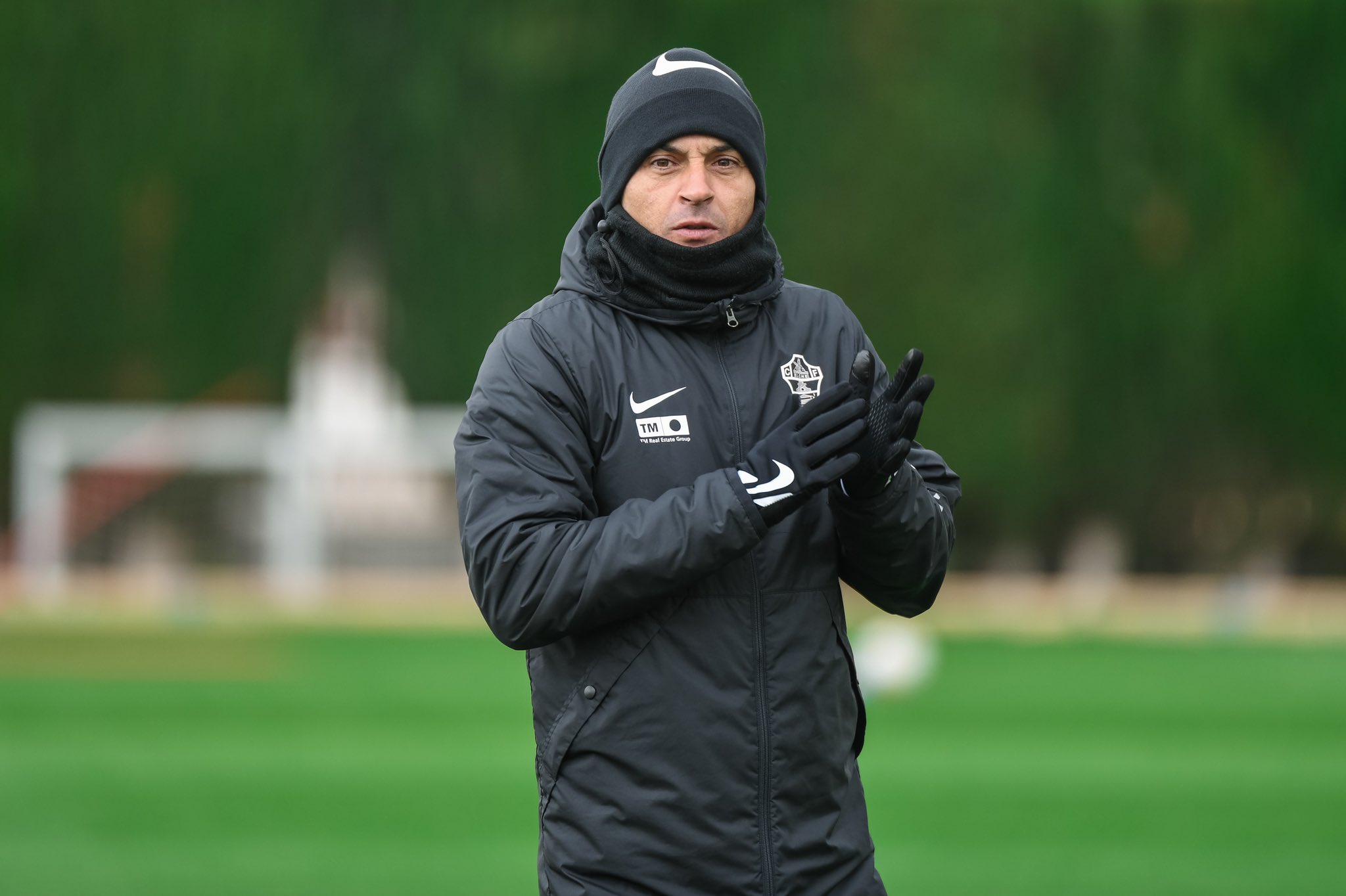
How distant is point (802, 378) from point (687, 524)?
12.9 inches

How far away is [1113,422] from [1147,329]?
0.84 meters

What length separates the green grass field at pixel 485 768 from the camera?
267 inches

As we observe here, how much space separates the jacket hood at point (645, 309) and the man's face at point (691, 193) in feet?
0.24

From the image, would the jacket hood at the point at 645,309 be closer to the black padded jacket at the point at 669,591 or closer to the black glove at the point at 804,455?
the black padded jacket at the point at 669,591

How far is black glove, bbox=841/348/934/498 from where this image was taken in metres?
2.38

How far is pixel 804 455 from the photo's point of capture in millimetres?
2328

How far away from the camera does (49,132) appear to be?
54.4 feet

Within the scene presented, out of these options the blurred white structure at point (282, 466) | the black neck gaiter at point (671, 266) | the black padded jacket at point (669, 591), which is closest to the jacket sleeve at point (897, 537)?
the black padded jacket at point (669, 591)

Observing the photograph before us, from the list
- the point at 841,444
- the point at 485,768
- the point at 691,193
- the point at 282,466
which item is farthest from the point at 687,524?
the point at 282,466

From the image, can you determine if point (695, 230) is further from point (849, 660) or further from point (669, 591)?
point (849, 660)

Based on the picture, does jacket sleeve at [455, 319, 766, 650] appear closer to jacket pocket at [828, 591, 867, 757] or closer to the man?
the man

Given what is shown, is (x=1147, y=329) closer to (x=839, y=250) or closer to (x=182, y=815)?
(x=839, y=250)

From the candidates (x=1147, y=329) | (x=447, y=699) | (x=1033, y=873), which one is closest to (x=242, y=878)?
(x=1033, y=873)

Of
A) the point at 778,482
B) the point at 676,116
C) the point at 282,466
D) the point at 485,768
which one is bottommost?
the point at 485,768
